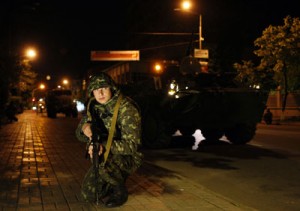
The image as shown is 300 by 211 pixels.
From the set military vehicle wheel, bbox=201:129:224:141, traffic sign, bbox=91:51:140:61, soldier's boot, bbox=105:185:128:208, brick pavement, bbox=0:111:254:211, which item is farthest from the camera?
traffic sign, bbox=91:51:140:61

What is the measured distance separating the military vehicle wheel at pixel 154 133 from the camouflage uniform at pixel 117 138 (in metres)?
7.65

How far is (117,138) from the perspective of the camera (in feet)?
18.2

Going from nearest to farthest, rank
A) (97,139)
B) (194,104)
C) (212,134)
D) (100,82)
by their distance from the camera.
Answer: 1. (97,139)
2. (100,82)
3. (194,104)
4. (212,134)

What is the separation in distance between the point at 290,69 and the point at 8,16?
17.0 metres

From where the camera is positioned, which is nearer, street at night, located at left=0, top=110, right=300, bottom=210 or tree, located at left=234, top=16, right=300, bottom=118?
street at night, located at left=0, top=110, right=300, bottom=210

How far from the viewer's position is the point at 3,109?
25141 mm

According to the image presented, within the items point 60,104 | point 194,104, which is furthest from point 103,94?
point 60,104

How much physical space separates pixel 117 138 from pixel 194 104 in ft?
24.5

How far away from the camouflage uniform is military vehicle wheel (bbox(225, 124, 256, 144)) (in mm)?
9404

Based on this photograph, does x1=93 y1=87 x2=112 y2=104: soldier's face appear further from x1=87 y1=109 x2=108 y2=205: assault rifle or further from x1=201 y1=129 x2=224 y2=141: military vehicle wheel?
x1=201 y1=129 x2=224 y2=141: military vehicle wheel

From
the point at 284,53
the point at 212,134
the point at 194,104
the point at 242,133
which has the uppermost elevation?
the point at 284,53

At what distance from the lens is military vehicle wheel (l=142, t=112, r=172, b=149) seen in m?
13.5

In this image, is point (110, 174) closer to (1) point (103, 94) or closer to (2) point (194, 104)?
(1) point (103, 94)

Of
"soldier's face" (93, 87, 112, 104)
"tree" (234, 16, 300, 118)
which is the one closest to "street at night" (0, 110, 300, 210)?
"soldier's face" (93, 87, 112, 104)
